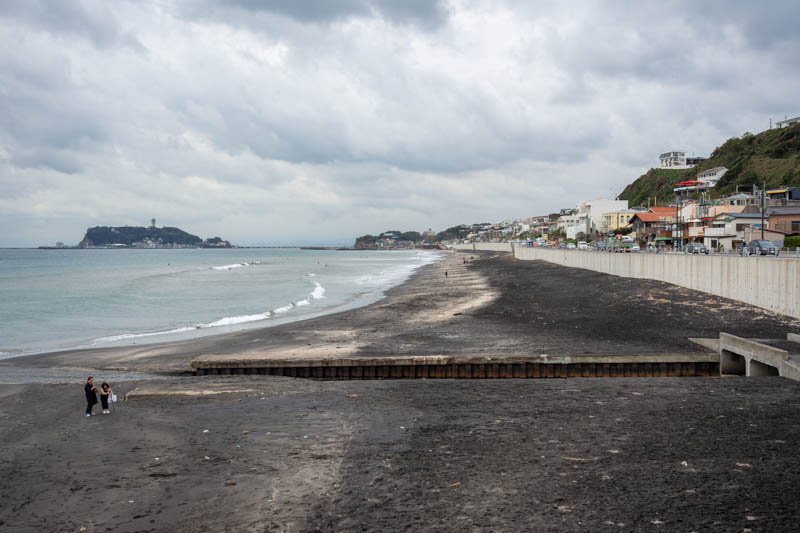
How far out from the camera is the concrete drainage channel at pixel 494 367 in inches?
671

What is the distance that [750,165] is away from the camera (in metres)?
117

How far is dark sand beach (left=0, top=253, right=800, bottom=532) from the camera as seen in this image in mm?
7660

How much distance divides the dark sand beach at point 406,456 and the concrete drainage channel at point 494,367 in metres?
1.58

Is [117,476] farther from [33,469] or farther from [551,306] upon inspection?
[551,306]

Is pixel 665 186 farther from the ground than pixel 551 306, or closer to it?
farther from the ground

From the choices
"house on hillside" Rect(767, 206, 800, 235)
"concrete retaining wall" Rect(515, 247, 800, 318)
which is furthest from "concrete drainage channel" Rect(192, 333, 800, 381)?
"house on hillside" Rect(767, 206, 800, 235)

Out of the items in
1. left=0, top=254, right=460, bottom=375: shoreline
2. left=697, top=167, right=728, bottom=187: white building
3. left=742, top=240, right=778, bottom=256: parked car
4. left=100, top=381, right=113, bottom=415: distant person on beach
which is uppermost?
left=697, top=167, right=728, bottom=187: white building

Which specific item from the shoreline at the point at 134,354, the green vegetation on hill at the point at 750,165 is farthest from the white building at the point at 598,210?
the shoreline at the point at 134,354

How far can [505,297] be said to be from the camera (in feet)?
136

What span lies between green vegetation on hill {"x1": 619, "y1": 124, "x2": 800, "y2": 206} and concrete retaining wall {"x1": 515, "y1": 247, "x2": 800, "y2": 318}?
70.4 m

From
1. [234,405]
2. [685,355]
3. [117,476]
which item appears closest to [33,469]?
[117,476]

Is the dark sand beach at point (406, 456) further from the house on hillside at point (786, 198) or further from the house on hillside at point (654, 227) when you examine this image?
the house on hillside at point (654, 227)

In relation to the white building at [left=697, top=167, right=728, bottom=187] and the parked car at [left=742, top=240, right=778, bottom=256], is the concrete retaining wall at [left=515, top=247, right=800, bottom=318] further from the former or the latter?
the white building at [left=697, top=167, right=728, bottom=187]

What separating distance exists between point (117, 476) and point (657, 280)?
3748 cm
